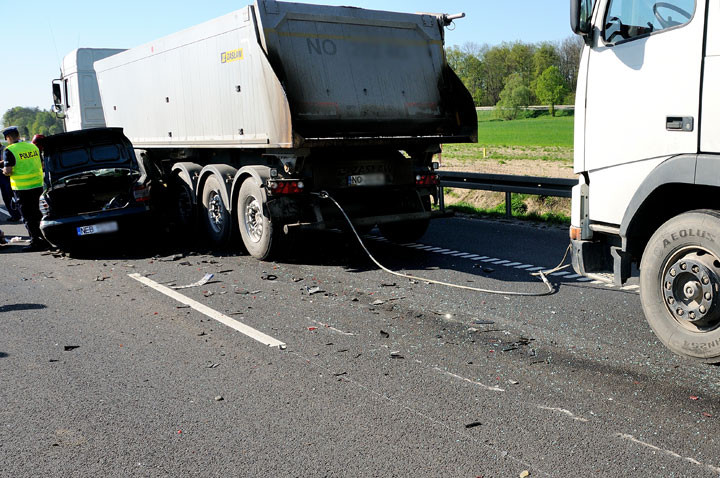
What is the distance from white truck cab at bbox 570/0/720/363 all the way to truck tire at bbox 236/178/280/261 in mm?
4500

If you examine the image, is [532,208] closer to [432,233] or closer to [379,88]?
[432,233]

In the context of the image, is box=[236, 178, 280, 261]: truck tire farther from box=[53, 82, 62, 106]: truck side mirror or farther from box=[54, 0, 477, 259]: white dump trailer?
box=[53, 82, 62, 106]: truck side mirror

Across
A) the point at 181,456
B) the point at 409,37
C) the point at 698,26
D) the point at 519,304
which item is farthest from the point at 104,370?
the point at 409,37

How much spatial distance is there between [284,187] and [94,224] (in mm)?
3175

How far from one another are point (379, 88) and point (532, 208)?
5.67m

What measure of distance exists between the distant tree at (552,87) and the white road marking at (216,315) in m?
97.4

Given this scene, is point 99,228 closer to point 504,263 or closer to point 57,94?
point 504,263

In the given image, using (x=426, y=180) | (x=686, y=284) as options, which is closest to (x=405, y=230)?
(x=426, y=180)

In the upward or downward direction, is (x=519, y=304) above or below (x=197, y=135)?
below

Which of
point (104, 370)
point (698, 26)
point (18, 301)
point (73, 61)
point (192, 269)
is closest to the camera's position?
point (698, 26)

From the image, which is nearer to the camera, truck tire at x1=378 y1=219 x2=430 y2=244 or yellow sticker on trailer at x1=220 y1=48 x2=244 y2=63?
yellow sticker on trailer at x1=220 y1=48 x2=244 y2=63

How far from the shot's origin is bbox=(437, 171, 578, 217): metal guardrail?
1192cm

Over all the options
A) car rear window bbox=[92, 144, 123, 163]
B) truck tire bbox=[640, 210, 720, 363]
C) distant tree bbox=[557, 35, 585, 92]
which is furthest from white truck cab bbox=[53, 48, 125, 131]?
distant tree bbox=[557, 35, 585, 92]

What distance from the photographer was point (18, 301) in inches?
297
